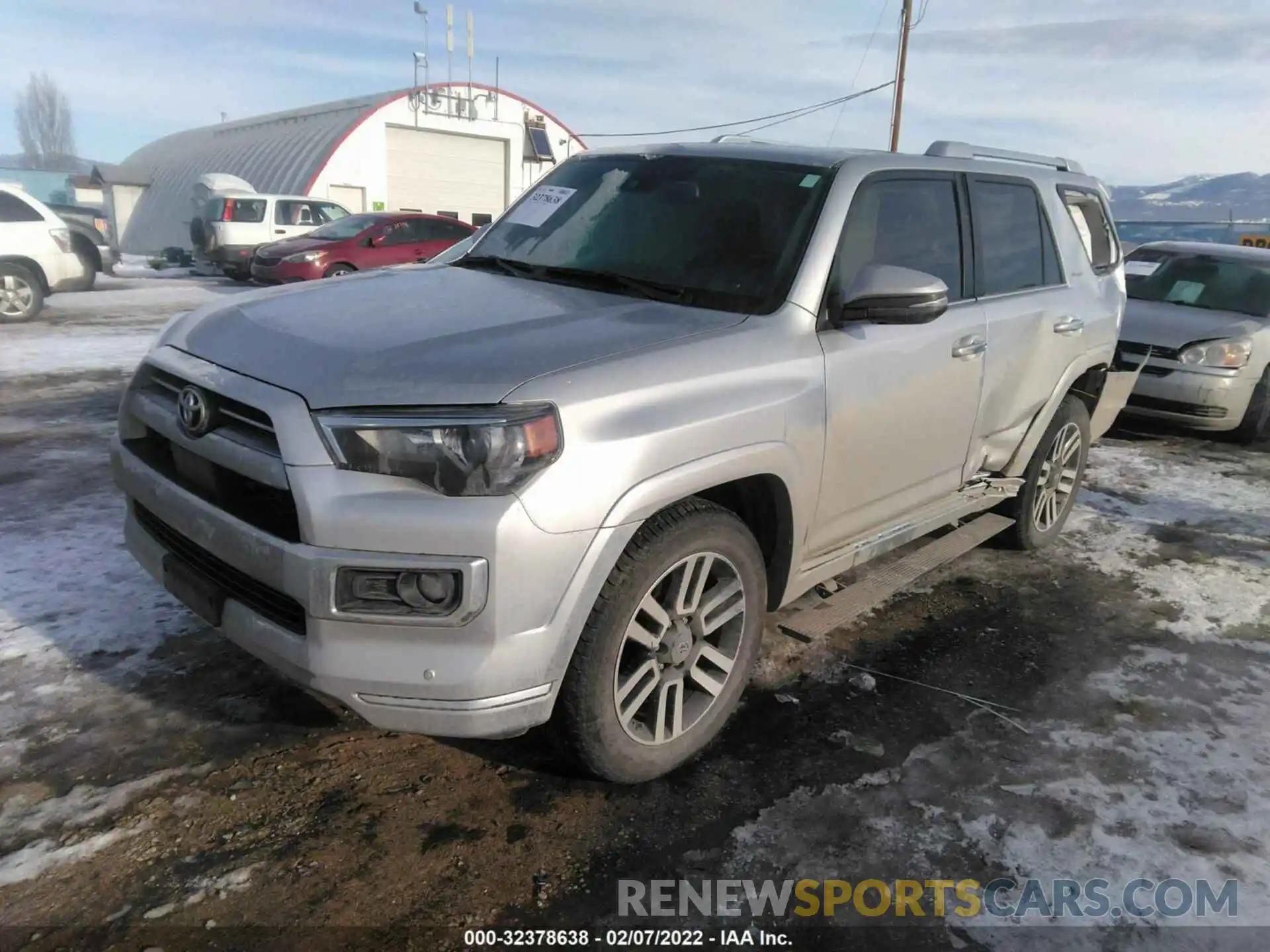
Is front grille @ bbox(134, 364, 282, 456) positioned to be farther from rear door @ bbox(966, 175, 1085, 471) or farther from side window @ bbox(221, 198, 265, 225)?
side window @ bbox(221, 198, 265, 225)

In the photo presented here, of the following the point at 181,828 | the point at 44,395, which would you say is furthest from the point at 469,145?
the point at 181,828

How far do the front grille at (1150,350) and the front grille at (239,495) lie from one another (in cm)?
743

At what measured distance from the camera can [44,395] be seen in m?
7.35

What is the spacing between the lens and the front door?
309 centimetres

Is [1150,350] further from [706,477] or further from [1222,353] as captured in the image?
[706,477]

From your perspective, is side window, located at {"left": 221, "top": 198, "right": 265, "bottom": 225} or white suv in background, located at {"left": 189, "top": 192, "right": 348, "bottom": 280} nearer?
white suv in background, located at {"left": 189, "top": 192, "right": 348, "bottom": 280}

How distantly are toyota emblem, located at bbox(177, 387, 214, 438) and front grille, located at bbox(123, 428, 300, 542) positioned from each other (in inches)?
3.4

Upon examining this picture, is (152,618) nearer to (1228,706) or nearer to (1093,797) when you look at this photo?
(1093,797)

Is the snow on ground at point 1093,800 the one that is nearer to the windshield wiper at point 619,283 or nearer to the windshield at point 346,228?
the windshield wiper at point 619,283

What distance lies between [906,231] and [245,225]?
18.3 meters

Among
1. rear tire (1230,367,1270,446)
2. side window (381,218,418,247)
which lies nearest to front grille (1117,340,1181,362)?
rear tire (1230,367,1270,446)

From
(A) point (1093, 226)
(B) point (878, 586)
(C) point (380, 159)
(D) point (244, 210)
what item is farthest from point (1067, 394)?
(C) point (380, 159)

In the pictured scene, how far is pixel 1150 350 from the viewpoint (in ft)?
25.4

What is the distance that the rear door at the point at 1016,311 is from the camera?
3.93 meters
